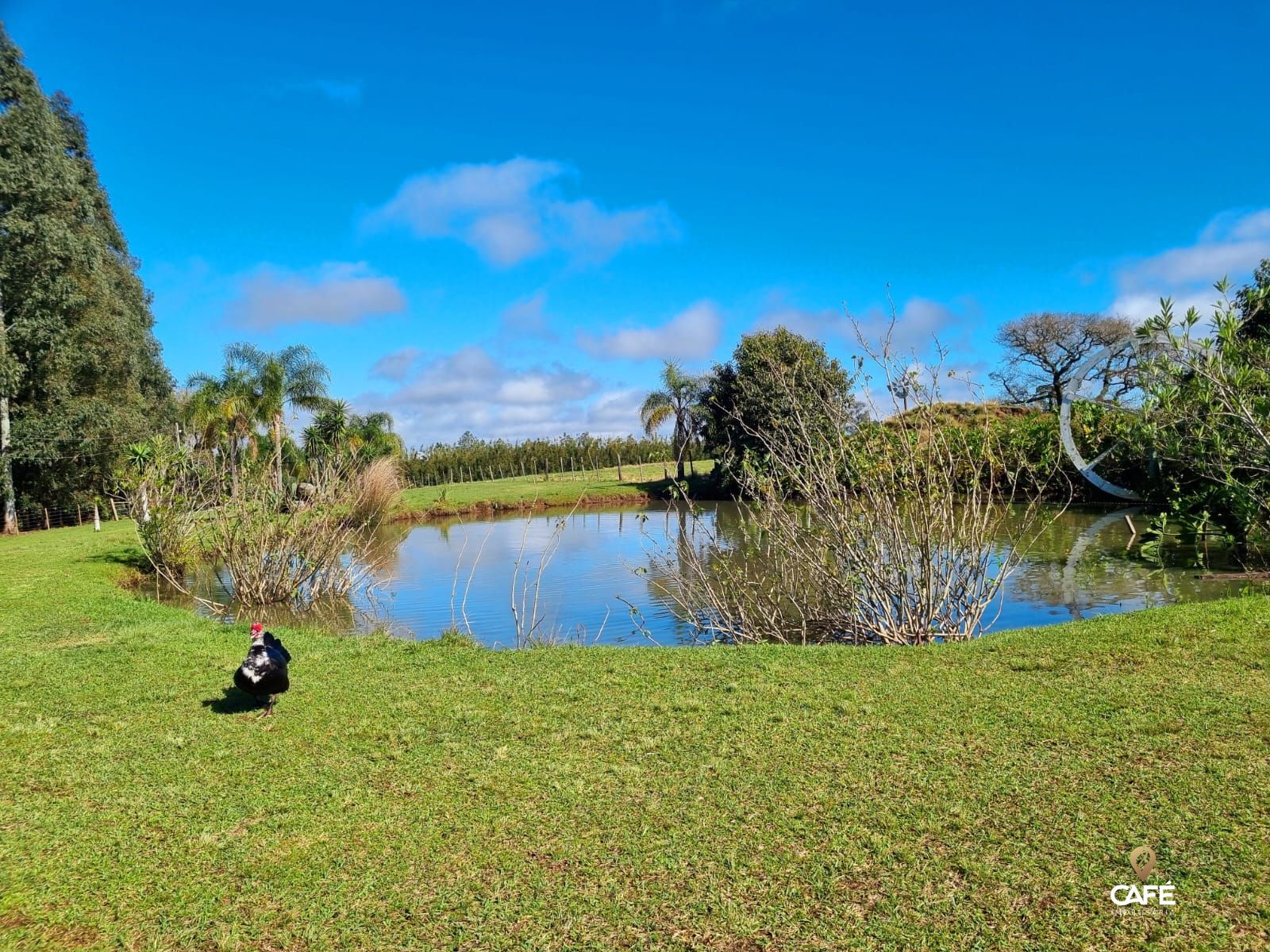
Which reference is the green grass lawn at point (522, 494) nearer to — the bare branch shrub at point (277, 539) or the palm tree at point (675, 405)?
the palm tree at point (675, 405)

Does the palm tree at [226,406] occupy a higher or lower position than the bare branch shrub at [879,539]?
higher

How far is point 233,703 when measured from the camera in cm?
677

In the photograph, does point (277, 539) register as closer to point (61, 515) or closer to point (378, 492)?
point (378, 492)

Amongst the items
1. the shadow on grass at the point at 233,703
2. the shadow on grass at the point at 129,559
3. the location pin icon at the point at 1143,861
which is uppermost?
the shadow on grass at the point at 129,559

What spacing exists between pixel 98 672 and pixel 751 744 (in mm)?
6428

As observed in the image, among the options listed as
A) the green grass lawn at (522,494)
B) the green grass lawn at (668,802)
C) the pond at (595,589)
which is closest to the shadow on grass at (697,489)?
the green grass lawn at (522,494)

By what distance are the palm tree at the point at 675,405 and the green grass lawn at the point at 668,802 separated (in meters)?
37.9

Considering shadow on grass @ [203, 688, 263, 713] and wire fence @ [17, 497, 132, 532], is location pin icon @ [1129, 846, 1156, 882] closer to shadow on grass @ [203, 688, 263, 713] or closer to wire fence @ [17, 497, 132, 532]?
shadow on grass @ [203, 688, 263, 713]

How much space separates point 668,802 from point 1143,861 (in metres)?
2.25

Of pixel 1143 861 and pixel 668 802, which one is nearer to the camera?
pixel 1143 861

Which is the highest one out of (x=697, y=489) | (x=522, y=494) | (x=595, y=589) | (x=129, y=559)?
(x=522, y=494)

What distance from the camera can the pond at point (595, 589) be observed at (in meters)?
11.2

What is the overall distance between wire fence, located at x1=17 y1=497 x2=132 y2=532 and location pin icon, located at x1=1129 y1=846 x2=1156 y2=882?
27978 mm

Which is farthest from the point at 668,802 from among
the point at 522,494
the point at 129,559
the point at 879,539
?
the point at 522,494
